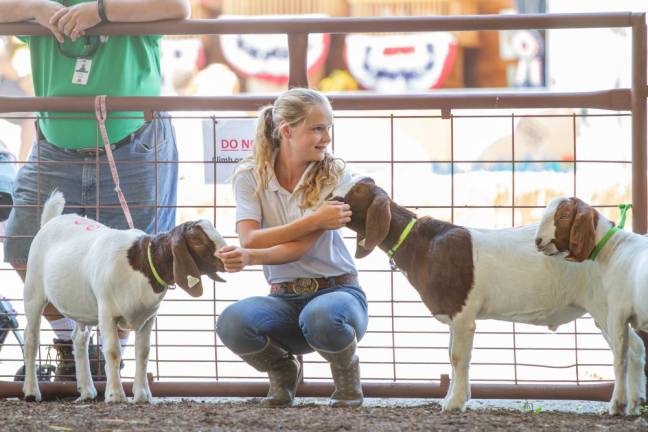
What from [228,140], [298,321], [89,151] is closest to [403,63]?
[228,140]

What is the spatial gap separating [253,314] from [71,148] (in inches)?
46.9

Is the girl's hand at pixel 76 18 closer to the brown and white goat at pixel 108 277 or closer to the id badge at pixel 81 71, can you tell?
the id badge at pixel 81 71

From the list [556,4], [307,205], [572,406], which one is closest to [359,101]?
[307,205]

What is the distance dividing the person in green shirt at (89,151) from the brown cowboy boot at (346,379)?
1013 millimetres

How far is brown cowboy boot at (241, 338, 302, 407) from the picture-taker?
146 inches

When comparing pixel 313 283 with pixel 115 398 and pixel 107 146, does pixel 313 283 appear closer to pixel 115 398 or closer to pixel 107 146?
pixel 115 398

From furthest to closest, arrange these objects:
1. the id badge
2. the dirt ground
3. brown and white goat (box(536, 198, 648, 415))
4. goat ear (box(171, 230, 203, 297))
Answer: the id badge < goat ear (box(171, 230, 203, 297)) < brown and white goat (box(536, 198, 648, 415)) < the dirt ground

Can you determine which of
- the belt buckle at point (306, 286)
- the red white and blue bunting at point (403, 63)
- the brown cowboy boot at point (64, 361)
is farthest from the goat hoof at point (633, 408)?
the red white and blue bunting at point (403, 63)

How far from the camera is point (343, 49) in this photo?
9.35 meters

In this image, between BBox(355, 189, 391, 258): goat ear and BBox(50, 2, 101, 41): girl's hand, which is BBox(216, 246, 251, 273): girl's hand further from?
BBox(50, 2, 101, 41): girl's hand

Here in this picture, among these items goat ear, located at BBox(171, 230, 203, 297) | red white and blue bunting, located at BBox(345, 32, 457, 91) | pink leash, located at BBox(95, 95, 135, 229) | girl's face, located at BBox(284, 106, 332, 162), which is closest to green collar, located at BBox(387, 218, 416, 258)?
girl's face, located at BBox(284, 106, 332, 162)

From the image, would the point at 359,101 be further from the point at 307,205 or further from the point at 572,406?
the point at 572,406

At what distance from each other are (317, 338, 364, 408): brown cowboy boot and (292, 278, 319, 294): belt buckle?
0.90 feet

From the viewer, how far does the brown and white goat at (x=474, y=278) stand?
346 cm
